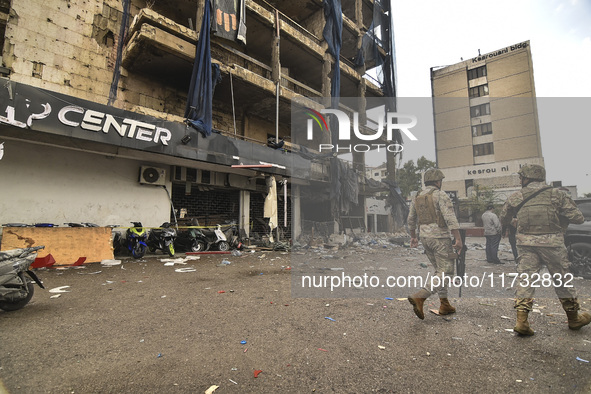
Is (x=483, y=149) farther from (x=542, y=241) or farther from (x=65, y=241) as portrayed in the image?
(x=65, y=241)

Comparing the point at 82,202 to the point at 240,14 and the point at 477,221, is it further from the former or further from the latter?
the point at 477,221

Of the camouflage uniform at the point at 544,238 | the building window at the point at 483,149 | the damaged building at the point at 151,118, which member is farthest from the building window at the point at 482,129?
the damaged building at the point at 151,118

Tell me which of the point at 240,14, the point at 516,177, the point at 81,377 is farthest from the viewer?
the point at 240,14

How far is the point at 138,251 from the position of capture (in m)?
7.70

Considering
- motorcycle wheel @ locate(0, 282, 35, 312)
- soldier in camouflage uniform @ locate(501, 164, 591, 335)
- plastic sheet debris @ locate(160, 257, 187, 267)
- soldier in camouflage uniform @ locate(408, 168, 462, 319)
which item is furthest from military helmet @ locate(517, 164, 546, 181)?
plastic sheet debris @ locate(160, 257, 187, 267)

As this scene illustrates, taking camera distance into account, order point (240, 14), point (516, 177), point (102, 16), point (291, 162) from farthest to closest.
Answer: point (291, 162)
point (240, 14)
point (102, 16)
point (516, 177)

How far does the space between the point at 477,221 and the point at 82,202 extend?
391 inches

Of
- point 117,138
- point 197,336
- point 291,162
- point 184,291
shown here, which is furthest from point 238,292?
point 291,162

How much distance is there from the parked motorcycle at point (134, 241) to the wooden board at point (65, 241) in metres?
0.59

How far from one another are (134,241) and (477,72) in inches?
362

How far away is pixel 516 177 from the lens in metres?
3.29

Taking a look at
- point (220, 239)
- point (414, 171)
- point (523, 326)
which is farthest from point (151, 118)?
point (523, 326)

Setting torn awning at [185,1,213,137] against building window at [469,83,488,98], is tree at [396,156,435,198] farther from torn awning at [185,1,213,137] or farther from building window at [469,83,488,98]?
torn awning at [185,1,213,137]

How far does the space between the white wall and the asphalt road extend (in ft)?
14.7
